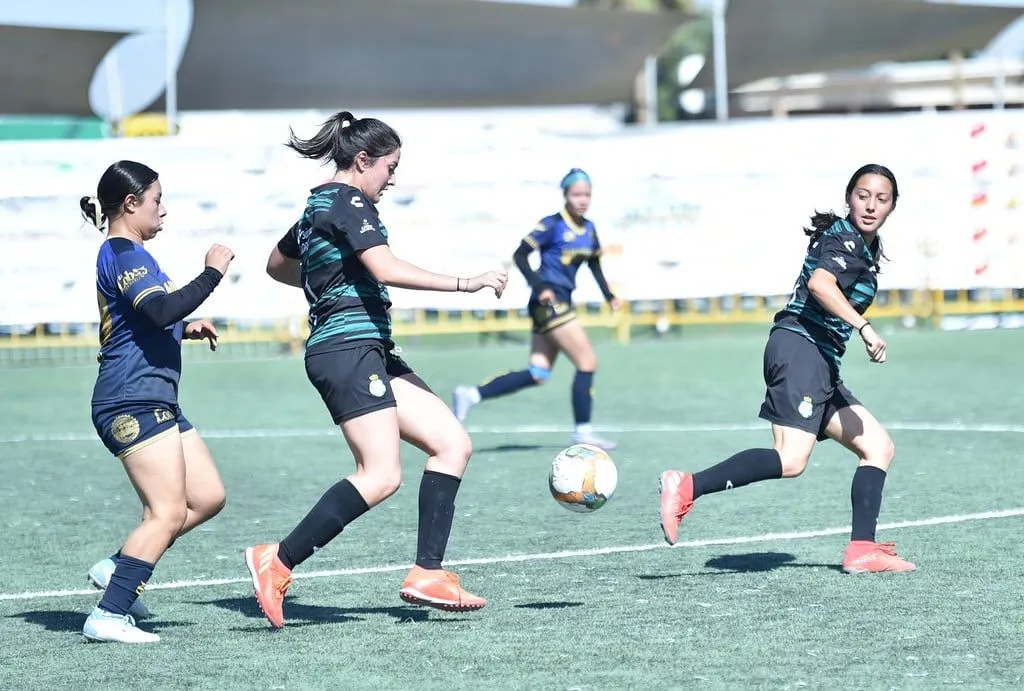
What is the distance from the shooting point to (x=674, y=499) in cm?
677

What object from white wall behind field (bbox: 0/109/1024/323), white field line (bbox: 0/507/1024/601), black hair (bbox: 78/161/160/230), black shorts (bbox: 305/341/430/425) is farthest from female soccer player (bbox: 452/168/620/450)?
white wall behind field (bbox: 0/109/1024/323)

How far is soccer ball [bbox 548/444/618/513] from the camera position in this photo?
6672 millimetres

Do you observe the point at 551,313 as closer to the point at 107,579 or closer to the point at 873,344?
the point at 873,344

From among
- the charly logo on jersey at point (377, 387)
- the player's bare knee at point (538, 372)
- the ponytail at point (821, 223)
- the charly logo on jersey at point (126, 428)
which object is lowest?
the player's bare knee at point (538, 372)

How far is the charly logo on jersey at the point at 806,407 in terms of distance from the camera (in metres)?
6.83

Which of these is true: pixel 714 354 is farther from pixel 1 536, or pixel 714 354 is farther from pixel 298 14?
pixel 1 536

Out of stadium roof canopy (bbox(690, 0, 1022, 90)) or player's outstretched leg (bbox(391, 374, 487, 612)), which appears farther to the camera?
stadium roof canopy (bbox(690, 0, 1022, 90))

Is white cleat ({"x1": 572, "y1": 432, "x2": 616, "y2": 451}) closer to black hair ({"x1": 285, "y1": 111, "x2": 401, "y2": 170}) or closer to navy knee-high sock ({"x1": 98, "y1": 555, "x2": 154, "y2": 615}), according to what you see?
black hair ({"x1": 285, "y1": 111, "x2": 401, "y2": 170})

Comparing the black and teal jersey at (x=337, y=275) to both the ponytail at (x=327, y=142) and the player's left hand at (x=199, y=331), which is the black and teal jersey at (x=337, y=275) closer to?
the ponytail at (x=327, y=142)

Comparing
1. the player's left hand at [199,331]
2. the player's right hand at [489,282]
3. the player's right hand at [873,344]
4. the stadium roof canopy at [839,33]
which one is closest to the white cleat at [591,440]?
the player's right hand at [873,344]

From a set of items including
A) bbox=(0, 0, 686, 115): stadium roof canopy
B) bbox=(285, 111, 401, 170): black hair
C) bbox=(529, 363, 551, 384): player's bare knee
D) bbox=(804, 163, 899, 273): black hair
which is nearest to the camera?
bbox=(285, 111, 401, 170): black hair

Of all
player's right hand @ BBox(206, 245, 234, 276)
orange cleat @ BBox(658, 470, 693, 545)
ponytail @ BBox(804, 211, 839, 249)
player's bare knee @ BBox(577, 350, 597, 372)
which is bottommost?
orange cleat @ BBox(658, 470, 693, 545)

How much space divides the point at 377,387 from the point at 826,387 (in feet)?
6.82

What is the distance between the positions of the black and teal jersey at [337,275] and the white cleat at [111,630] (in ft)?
3.94
